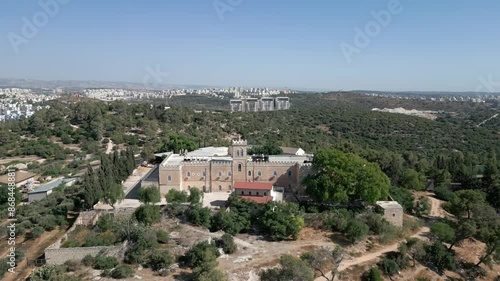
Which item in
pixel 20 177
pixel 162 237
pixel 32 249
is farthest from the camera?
pixel 20 177

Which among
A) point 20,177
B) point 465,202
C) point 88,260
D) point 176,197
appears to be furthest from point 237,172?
point 20,177

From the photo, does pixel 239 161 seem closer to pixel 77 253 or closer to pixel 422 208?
pixel 77 253

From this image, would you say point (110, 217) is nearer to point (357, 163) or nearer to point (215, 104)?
point (357, 163)

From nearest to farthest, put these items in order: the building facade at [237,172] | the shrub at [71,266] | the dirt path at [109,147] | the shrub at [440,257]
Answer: the shrub at [71,266] < the shrub at [440,257] < the building facade at [237,172] < the dirt path at [109,147]

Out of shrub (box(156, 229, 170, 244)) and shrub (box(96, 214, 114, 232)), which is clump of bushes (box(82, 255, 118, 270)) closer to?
shrub (box(156, 229, 170, 244))

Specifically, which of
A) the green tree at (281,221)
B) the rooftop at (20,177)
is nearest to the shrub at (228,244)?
the green tree at (281,221)

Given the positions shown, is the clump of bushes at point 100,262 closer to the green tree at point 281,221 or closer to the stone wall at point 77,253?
the stone wall at point 77,253

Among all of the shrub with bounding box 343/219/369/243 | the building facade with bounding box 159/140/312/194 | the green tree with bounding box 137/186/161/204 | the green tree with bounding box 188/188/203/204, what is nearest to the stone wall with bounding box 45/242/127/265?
the green tree with bounding box 137/186/161/204
